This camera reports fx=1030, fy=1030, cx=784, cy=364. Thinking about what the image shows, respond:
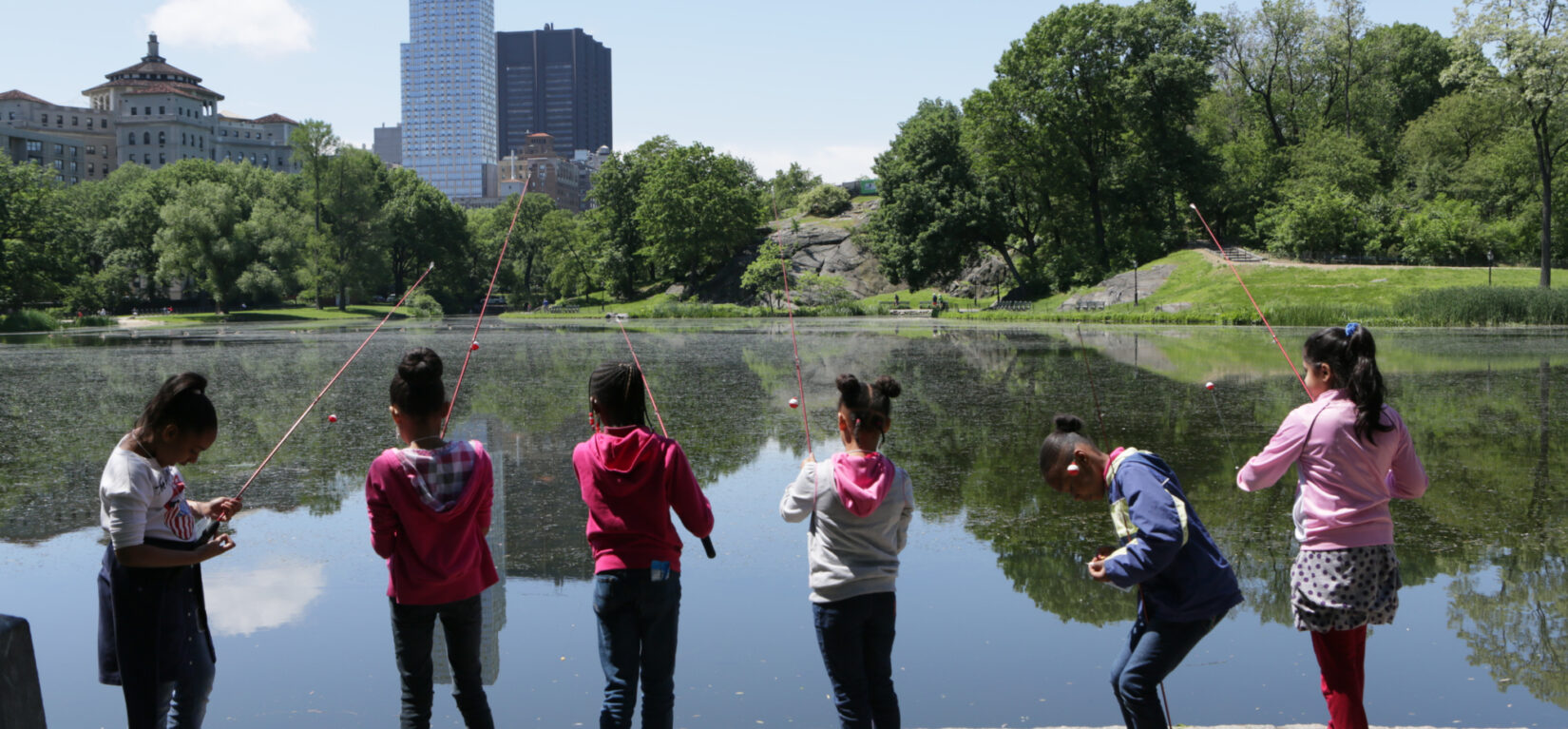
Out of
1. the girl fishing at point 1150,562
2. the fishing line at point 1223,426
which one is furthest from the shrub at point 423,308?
the girl fishing at point 1150,562

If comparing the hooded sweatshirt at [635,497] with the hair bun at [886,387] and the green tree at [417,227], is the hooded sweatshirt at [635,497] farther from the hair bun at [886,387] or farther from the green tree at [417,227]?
the green tree at [417,227]

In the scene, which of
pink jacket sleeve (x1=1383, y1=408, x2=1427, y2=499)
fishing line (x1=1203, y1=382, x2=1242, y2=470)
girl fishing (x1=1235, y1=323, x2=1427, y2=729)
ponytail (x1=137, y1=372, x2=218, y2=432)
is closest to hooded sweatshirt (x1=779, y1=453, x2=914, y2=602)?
girl fishing (x1=1235, y1=323, x2=1427, y2=729)

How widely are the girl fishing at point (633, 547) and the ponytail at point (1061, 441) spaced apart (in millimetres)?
1196

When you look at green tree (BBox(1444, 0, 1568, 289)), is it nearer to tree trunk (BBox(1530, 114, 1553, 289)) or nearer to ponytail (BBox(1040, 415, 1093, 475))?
tree trunk (BBox(1530, 114, 1553, 289))

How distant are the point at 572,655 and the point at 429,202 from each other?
92650mm

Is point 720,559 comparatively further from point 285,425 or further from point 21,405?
point 21,405

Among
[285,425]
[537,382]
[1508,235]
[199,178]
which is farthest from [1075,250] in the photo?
[199,178]

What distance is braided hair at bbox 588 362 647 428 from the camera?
12.4ft

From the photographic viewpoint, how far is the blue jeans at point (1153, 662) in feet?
11.2

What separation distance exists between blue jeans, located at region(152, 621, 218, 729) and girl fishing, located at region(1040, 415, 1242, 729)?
297cm

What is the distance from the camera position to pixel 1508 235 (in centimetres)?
5394

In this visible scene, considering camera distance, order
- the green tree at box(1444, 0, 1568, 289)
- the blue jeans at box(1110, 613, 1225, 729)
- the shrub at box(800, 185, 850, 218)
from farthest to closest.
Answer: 1. the shrub at box(800, 185, 850, 218)
2. the green tree at box(1444, 0, 1568, 289)
3. the blue jeans at box(1110, 613, 1225, 729)

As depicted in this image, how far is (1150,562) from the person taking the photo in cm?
325

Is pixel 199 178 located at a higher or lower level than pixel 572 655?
higher
